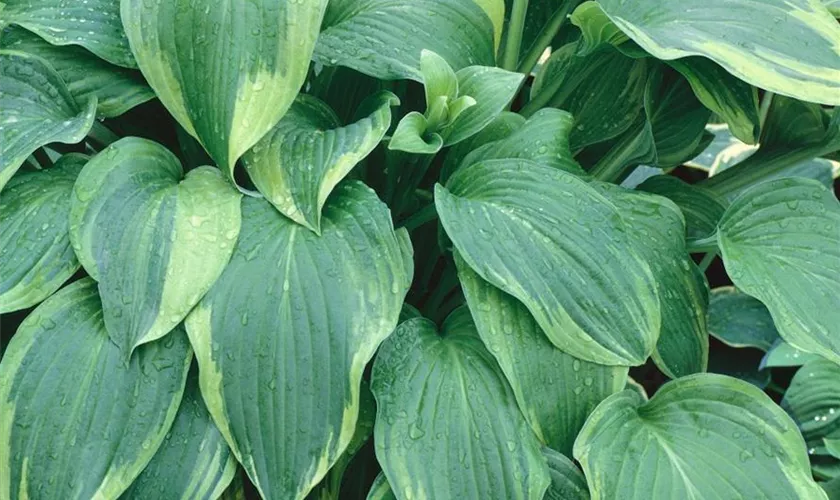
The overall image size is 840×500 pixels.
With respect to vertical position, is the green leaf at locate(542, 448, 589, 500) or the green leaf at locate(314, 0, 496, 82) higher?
the green leaf at locate(314, 0, 496, 82)

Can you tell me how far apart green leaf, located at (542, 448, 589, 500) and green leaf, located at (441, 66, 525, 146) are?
381mm

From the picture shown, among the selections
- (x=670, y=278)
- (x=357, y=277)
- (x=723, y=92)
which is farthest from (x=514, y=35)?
(x=357, y=277)

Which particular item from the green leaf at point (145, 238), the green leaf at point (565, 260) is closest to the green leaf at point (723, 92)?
the green leaf at point (565, 260)

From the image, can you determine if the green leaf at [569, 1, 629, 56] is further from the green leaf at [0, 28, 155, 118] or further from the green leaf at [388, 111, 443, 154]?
the green leaf at [0, 28, 155, 118]

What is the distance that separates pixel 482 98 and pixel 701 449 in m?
0.47

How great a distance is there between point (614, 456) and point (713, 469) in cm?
11

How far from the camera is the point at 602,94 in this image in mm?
1402

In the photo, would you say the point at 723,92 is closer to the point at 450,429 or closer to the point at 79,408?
the point at 450,429

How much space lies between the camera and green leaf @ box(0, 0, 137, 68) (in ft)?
3.65

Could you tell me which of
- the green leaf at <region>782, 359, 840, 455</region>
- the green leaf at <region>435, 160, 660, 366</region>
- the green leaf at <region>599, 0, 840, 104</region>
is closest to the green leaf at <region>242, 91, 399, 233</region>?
the green leaf at <region>435, 160, 660, 366</region>

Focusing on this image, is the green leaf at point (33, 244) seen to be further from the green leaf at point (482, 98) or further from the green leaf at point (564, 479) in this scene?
the green leaf at point (564, 479)

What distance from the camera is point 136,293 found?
96cm

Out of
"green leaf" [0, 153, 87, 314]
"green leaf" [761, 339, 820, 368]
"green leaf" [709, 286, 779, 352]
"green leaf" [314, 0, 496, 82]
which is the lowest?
"green leaf" [709, 286, 779, 352]

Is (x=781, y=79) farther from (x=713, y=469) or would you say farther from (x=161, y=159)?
(x=161, y=159)
